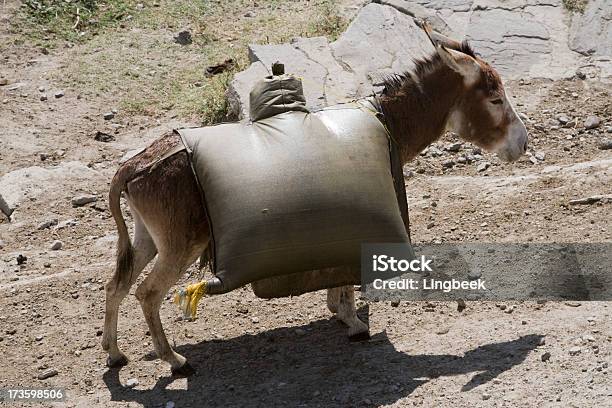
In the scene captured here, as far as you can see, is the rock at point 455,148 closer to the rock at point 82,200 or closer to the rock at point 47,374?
the rock at point 82,200

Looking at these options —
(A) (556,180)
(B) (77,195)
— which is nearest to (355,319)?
(A) (556,180)

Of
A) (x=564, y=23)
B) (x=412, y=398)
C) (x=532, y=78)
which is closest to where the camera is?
(x=412, y=398)

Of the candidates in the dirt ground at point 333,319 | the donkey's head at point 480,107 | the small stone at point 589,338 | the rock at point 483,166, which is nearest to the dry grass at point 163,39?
the dirt ground at point 333,319

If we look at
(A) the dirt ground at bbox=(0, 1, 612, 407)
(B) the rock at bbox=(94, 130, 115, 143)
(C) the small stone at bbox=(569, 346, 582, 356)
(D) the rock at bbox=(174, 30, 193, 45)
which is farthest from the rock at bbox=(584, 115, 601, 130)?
(D) the rock at bbox=(174, 30, 193, 45)

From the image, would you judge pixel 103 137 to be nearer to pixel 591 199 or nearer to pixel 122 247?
pixel 122 247

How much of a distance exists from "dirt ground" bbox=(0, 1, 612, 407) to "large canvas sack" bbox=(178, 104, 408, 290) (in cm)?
81

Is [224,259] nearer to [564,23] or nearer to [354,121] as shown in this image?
[354,121]

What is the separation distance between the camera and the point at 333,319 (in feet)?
24.1

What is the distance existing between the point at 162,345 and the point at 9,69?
6079 millimetres

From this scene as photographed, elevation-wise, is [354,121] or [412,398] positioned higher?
[354,121]

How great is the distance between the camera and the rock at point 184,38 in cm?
1210

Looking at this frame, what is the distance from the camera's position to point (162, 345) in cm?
674

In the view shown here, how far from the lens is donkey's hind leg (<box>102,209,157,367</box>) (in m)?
6.89

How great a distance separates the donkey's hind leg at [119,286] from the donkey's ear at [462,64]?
2335 millimetres
